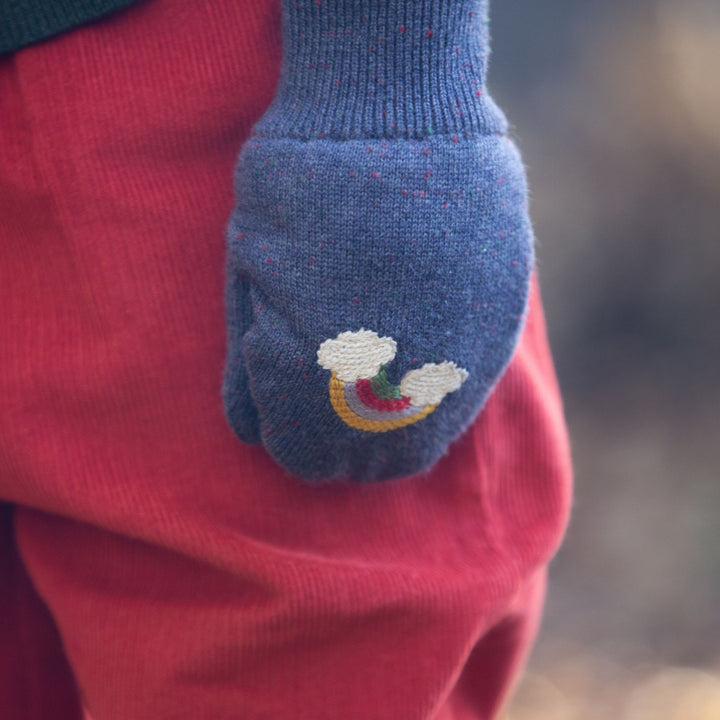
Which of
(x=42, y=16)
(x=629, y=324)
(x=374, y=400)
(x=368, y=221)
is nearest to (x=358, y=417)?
(x=374, y=400)

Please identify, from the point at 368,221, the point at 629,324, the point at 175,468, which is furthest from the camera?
the point at 629,324

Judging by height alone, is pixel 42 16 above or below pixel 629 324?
above

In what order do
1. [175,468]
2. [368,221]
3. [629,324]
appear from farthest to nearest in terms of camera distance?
[629,324]
[175,468]
[368,221]

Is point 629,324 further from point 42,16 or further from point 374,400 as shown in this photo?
point 42,16

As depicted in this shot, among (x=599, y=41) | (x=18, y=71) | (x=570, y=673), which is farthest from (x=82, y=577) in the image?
(x=599, y=41)

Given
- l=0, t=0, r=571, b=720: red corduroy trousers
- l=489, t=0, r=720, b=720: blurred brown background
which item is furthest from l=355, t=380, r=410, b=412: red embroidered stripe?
l=489, t=0, r=720, b=720: blurred brown background

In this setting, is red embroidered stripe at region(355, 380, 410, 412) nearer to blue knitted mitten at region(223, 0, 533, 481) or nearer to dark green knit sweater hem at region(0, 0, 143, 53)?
blue knitted mitten at region(223, 0, 533, 481)

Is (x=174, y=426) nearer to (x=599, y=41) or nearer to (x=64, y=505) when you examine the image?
(x=64, y=505)
